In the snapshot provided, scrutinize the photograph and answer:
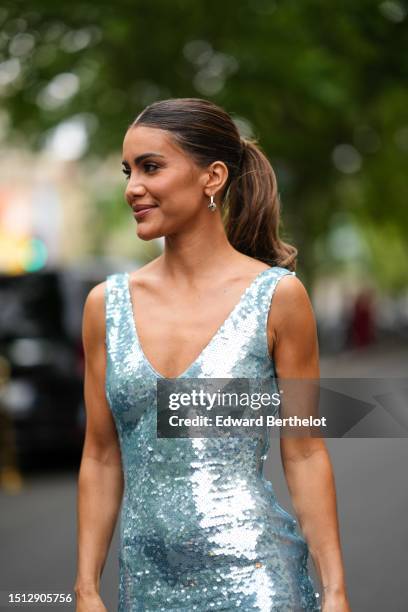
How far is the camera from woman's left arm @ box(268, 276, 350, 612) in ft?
7.77

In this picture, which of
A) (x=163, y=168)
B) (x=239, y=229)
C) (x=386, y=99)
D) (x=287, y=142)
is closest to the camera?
(x=163, y=168)

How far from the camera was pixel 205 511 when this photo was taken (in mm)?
2270

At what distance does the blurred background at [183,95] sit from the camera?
773 centimetres

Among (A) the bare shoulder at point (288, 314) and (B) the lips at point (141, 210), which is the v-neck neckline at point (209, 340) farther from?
(B) the lips at point (141, 210)

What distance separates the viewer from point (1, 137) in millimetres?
19516

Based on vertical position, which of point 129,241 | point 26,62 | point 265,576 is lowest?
point 265,576

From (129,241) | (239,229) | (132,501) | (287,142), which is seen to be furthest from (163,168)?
(129,241)

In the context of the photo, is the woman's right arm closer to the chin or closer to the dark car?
the chin

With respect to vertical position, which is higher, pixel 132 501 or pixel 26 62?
pixel 26 62

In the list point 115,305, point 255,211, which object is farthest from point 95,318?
point 255,211

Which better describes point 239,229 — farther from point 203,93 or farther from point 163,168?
point 203,93

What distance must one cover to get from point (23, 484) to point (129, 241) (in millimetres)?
62943

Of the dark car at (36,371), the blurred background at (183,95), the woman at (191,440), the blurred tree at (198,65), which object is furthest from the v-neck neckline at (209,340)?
the blurred tree at (198,65)

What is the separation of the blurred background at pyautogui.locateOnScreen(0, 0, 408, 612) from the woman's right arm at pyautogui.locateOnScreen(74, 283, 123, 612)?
481 mm
